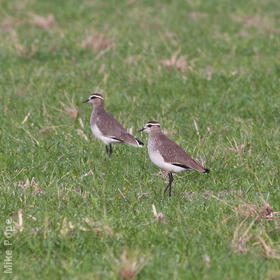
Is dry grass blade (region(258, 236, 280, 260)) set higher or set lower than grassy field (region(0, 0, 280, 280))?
higher

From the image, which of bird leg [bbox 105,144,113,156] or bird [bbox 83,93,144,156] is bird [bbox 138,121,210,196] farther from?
bird leg [bbox 105,144,113,156]

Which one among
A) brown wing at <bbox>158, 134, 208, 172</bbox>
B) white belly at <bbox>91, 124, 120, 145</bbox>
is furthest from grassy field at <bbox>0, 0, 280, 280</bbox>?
brown wing at <bbox>158, 134, 208, 172</bbox>

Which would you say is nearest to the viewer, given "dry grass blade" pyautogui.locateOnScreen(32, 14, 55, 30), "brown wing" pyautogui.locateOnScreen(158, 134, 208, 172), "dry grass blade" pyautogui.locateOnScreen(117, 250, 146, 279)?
"dry grass blade" pyautogui.locateOnScreen(117, 250, 146, 279)

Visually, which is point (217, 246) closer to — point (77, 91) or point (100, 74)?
point (77, 91)

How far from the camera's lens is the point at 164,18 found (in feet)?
57.9

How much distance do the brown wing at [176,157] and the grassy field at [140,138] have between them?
365 mm

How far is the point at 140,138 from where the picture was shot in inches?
389

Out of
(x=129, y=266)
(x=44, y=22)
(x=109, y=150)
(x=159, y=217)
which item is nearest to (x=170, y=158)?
(x=159, y=217)

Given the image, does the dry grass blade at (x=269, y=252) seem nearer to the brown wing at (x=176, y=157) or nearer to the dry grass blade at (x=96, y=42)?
the brown wing at (x=176, y=157)

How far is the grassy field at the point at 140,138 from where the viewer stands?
5949 mm

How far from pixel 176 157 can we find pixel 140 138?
95.1 inches

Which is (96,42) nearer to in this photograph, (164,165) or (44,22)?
(44,22)

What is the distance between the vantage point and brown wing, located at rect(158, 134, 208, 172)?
24.4 ft

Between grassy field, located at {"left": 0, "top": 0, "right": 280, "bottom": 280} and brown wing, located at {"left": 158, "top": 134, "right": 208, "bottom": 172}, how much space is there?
0.37m
